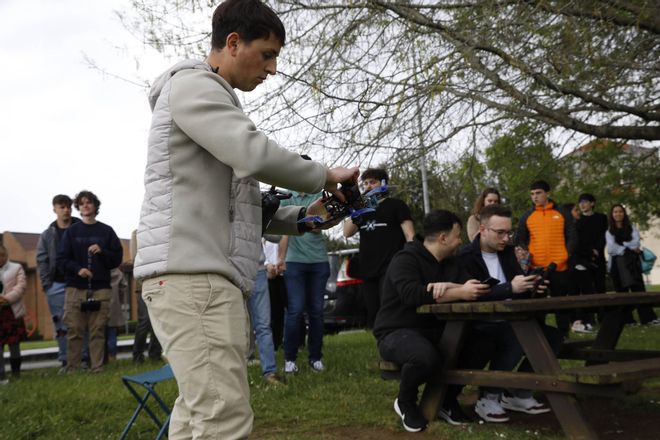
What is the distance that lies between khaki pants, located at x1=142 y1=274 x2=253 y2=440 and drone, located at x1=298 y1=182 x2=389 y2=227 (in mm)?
572

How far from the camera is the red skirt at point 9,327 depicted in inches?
339

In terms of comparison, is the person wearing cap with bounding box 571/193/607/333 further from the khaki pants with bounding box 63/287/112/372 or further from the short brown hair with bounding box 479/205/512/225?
the khaki pants with bounding box 63/287/112/372

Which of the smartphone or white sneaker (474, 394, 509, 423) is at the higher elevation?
the smartphone

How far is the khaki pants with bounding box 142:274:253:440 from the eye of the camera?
91.7 inches

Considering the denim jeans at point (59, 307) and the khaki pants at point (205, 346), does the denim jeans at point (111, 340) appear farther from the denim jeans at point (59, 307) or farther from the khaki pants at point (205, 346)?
the khaki pants at point (205, 346)

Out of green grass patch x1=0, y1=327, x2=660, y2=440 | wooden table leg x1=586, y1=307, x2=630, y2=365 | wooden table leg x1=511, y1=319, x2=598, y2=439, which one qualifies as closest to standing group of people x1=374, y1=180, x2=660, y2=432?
green grass patch x1=0, y1=327, x2=660, y2=440

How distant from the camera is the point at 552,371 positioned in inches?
180

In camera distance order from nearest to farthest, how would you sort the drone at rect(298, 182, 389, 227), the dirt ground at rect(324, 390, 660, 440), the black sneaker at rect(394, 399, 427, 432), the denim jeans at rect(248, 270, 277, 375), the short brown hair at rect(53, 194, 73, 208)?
the drone at rect(298, 182, 389, 227)
the dirt ground at rect(324, 390, 660, 440)
the black sneaker at rect(394, 399, 427, 432)
the denim jeans at rect(248, 270, 277, 375)
the short brown hair at rect(53, 194, 73, 208)

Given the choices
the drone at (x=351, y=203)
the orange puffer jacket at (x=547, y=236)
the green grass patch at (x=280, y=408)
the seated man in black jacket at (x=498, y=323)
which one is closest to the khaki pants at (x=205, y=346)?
the drone at (x=351, y=203)

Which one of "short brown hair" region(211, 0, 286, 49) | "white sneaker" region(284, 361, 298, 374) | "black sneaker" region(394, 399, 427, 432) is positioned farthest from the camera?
"white sneaker" region(284, 361, 298, 374)

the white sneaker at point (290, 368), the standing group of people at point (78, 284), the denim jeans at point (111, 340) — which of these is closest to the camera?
the white sneaker at point (290, 368)

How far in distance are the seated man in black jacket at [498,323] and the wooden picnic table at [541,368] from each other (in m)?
0.35

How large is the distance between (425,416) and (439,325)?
708mm

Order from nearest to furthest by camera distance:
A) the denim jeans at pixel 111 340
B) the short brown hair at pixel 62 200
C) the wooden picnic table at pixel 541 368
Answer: the wooden picnic table at pixel 541 368 < the short brown hair at pixel 62 200 < the denim jeans at pixel 111 340
